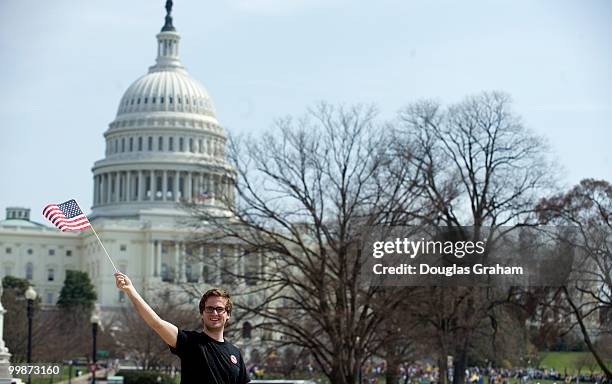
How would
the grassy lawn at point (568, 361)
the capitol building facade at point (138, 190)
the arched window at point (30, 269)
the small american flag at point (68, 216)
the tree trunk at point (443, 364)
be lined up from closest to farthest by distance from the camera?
the small american flag at point (68, 216) → the tree trunk at point (443, 364) → the grassy lawn at point (568, 361) → the capitol building facade at point (138, 190) → the arched window at point (30, 269)

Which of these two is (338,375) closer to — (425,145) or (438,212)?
(438,212)

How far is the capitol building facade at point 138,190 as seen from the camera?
498 ft

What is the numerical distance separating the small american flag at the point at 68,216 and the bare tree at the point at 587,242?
2863 centimetres

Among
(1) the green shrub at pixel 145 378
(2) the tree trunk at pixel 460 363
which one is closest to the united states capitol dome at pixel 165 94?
(1) the green shrub at pixel 145 378

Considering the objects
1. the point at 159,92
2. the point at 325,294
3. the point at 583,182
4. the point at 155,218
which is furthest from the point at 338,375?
the point at 159,92

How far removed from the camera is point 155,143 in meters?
160

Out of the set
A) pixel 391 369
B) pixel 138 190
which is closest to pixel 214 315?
pixel 391 369

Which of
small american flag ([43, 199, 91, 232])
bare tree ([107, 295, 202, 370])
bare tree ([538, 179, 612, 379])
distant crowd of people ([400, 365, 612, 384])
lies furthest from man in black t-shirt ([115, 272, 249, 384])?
bare tree ([107, 295, 202, 370])

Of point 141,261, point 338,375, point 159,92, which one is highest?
point 159,92

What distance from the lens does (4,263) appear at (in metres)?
160

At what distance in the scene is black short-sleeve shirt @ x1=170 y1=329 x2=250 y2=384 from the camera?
25.4ft

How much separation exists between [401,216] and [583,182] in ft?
48.8

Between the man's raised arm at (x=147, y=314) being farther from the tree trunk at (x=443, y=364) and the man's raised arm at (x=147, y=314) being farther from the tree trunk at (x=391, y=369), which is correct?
the tree trunk at (x=391, y=369)

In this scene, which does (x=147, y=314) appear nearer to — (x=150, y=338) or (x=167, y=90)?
(x=150, y=338)
